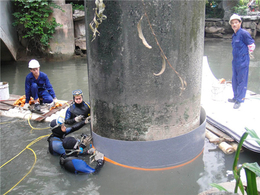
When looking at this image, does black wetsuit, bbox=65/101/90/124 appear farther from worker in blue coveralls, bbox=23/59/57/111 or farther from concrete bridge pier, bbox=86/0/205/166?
worker in blue coveralls, bbox=23/59/57/111

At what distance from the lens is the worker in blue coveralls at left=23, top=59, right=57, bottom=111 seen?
579 centimetres

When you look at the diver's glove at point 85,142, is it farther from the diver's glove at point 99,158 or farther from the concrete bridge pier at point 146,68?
the concrete bridge pier at point 146,68

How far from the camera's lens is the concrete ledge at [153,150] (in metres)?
3.38

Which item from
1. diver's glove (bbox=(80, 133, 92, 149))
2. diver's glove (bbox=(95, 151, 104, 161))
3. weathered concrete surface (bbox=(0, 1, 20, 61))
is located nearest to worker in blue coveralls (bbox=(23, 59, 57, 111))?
diver's glove (bbox=(80, 133, 92, 149))

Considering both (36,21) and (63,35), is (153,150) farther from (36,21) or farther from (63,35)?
(36,21)

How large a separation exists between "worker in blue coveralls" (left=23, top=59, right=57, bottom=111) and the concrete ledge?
2925 mm

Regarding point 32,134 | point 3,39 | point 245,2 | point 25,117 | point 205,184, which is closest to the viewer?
point 205,184

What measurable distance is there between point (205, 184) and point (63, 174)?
6.57 feet

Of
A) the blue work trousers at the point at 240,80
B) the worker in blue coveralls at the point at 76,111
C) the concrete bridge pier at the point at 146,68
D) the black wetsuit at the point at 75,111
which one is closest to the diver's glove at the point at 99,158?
the concrete bridge pier at the point at 146,68

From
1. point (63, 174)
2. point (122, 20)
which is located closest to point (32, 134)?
point (63, 174)

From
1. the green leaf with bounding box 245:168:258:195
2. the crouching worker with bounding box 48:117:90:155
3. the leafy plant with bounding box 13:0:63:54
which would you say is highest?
the leafy plant with bounding box 13:0:63:54

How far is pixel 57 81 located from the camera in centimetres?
981

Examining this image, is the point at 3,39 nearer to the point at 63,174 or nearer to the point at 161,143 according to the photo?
the point at 63,174

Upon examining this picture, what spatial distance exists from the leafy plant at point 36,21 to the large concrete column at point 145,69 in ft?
36.5
